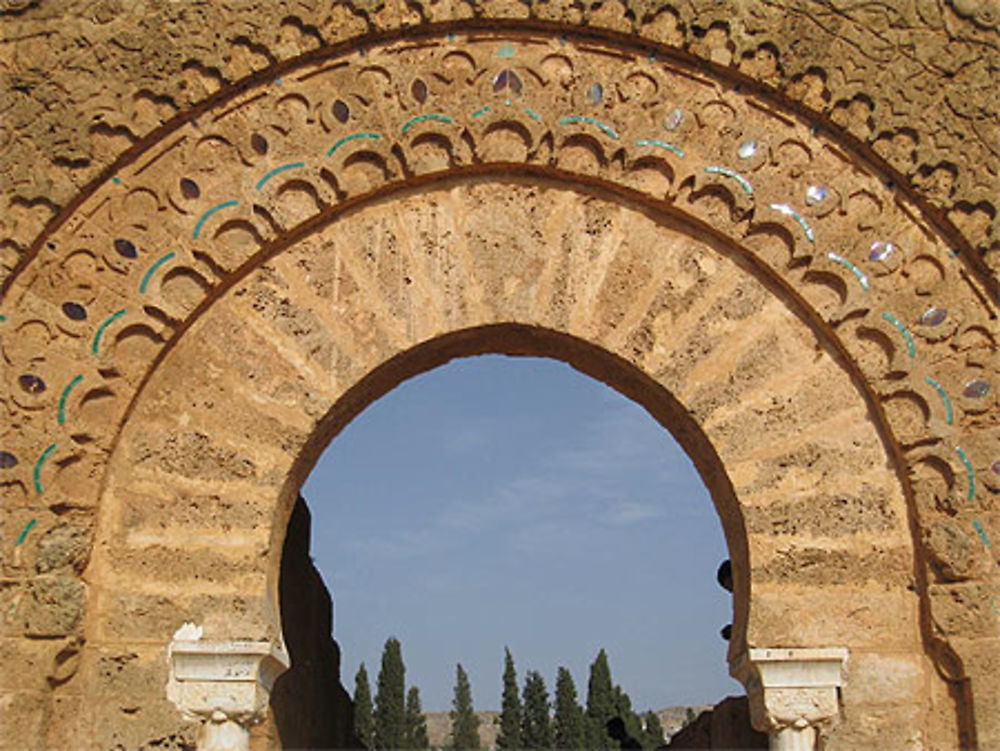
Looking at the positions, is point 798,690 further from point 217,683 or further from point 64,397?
point 64,397

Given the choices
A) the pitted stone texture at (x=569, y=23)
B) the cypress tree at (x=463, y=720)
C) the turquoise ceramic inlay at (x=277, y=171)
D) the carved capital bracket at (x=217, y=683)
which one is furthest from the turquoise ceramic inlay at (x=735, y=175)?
the cypress tree at (x=463, y=720)

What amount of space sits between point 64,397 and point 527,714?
26167 mm

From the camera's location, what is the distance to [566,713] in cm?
2816

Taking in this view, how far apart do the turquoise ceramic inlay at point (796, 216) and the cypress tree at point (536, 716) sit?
80.3 ft

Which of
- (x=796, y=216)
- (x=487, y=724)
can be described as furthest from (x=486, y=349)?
(x=487, y=724)

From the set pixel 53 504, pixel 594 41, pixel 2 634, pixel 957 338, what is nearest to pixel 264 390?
pixel 53 504

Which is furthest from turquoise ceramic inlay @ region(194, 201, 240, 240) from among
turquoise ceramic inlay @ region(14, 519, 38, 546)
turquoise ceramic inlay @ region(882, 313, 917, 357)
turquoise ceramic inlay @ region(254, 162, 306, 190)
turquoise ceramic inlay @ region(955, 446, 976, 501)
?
turquoise ceramic inlay @ region(955, 446, 976, 501)

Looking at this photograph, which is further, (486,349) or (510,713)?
(510,713)

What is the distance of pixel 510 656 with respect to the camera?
3091cm

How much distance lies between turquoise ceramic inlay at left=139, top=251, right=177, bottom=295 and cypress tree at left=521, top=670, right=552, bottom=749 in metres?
24.6

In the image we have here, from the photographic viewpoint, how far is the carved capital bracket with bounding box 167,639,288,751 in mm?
4402

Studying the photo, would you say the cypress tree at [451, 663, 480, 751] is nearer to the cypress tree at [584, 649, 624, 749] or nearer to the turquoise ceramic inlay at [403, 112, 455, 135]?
the cypress tree at [584, 649, 624, 749]

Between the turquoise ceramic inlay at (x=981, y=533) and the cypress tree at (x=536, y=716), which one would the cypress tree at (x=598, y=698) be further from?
the turquoise ceramic inlay at (x=981, y=533)

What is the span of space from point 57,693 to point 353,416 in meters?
1.60
